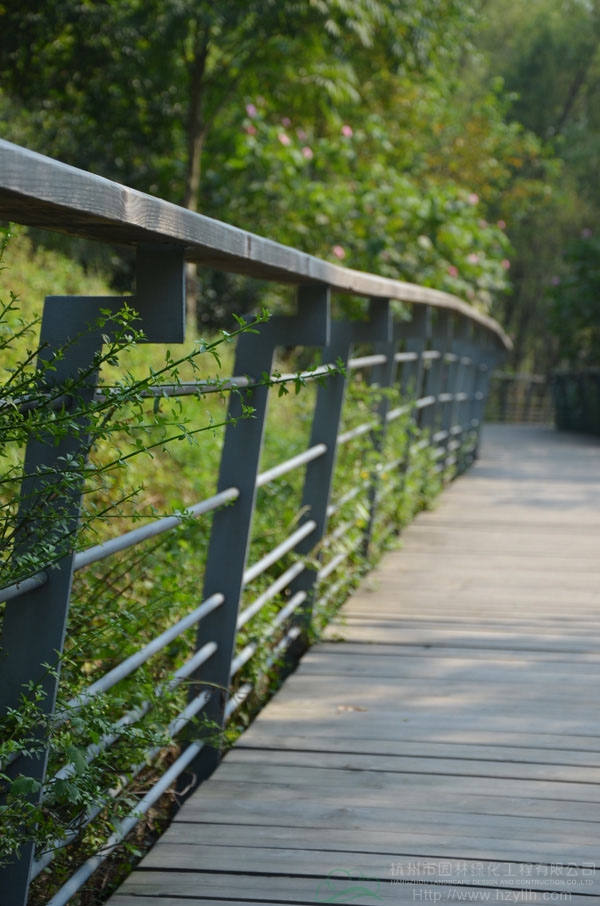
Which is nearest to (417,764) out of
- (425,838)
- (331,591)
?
(425,838)

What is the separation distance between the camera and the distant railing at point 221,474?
1.69 meters

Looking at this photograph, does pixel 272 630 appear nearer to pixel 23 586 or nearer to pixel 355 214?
pixel 23 586

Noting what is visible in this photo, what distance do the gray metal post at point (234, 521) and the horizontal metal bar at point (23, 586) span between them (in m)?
1.13

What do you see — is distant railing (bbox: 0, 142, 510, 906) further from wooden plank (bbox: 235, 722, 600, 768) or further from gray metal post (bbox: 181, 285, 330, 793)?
wooden plank (bbox: 235, 722, 600, 768)

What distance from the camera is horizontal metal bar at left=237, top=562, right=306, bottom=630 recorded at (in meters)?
3.18

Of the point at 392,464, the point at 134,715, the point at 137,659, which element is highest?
the point at 392,464

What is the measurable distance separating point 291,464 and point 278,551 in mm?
269

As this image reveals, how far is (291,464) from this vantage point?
3.55 m

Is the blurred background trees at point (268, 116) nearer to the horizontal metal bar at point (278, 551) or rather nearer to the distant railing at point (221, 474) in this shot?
the distant railing at point (221, 474)

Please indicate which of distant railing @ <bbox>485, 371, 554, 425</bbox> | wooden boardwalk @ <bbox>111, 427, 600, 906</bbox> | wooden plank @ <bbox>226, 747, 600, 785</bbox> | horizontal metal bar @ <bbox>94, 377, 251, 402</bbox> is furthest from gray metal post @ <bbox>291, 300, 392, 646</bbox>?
distant railing @ <bbox>485, 371, 554, 425</bbox>

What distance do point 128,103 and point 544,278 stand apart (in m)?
15.5

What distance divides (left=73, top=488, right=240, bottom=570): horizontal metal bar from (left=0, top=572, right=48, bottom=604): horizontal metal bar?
2.6 inches

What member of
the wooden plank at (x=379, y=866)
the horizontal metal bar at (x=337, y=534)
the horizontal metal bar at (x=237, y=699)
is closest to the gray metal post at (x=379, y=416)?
the horizontal metal bar at (x=337, y=534)

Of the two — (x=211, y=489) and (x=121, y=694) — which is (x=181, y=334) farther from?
(x=211, y=489)
